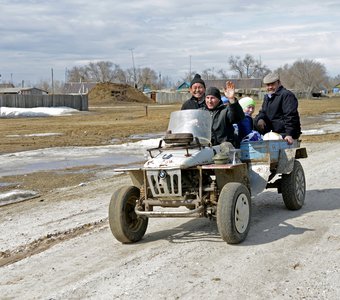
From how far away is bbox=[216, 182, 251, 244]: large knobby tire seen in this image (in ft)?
22.2

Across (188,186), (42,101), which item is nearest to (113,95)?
(42,101)

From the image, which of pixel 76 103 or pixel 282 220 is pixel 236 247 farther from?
pixel 76 103

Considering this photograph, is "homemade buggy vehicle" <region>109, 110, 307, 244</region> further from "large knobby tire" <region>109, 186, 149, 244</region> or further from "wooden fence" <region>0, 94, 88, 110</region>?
"wooden fence" <region>0, 94, 88, 110</region>

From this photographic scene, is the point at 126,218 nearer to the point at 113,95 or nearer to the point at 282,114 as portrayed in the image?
the point at 282,114

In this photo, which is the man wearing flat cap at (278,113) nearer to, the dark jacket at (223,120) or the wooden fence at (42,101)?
the dark jacket at (223,120)

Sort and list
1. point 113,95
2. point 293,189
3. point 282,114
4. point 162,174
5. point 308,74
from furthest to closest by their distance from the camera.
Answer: point 308,74 → point 113,95 → point 282,114 → point 293,189 → point 162,174

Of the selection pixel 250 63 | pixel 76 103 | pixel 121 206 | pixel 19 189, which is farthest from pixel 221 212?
pixel 250 63

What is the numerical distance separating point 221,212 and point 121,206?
129 cm

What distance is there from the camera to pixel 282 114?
976 cm

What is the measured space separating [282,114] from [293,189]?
1.45 metres

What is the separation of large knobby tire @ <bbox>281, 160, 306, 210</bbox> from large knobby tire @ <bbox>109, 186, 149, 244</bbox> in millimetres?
2425

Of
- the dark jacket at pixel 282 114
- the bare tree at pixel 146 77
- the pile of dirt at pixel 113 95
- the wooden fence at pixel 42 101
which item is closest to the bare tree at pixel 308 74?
the bare tree at pixel 146 77

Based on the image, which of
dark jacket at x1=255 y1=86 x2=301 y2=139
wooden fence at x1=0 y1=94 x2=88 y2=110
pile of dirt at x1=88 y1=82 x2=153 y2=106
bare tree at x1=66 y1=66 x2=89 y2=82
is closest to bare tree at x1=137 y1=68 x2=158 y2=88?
bare tree at x1=66 y1=66 x2=89 y2=82

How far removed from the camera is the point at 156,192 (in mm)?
7195
